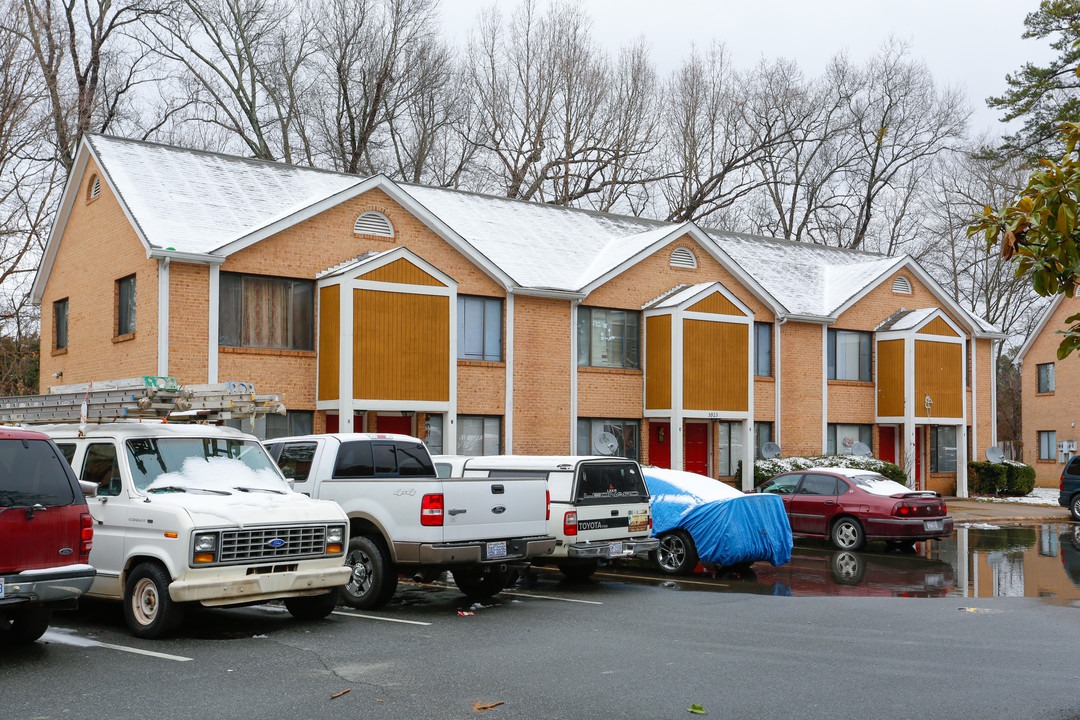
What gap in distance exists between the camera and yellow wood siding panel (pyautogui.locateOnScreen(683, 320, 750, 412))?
27766 mm

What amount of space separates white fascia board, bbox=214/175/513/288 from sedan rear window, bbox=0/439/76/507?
41.4ft

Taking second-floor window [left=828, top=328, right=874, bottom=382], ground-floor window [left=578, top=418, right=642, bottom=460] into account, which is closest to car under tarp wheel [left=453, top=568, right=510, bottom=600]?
ground-floor window [left=578, top=418, right=642, bottom=460]

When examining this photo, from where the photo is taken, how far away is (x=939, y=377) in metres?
33.2

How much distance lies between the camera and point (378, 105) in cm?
4362

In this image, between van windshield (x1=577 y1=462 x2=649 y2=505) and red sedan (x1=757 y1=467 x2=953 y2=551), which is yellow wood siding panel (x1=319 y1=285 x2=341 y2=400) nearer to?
van windshield (x1=577 y1=462 x2=649 y2=505)

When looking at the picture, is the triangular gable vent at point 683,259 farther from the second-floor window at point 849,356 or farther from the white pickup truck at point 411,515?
the white pickup truck at point 411,515

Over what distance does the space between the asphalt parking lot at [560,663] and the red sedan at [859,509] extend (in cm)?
583

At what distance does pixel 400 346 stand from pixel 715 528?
371 inches

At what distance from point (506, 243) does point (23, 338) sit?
699 inches

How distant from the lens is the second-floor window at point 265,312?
22.0 m

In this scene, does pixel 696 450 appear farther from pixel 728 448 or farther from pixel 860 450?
pixel 860 450

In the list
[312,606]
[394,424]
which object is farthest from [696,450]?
[312,606]

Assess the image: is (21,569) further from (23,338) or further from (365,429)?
(23,338)

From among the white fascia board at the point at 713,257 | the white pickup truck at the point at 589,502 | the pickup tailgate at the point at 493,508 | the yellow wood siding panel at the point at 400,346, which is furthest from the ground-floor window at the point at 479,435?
the pickup tailgate at the point at 493,508
